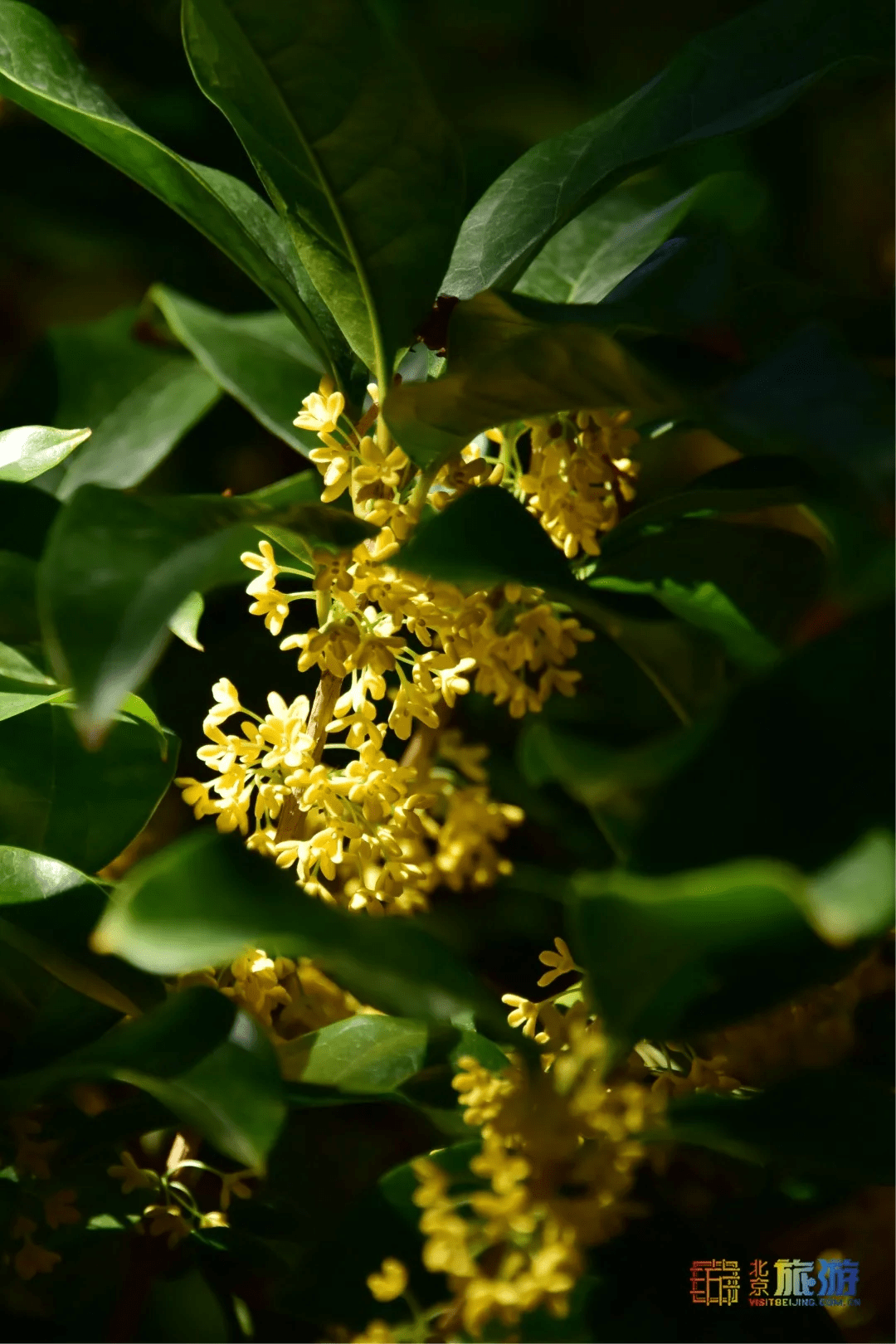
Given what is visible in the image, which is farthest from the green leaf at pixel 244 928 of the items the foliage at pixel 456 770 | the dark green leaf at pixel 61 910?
the dark green leaf at pixel 61 910

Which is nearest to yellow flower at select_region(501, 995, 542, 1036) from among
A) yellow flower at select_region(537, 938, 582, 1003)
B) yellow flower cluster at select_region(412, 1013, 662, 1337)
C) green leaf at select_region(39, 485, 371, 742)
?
yellow flower at select_region(537, 938, 582, 1003)

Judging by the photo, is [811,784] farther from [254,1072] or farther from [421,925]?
[254,1072]

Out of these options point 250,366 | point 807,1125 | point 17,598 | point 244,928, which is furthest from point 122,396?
point 807,1125

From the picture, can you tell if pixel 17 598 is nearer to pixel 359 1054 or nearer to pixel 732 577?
pixel 359 1054

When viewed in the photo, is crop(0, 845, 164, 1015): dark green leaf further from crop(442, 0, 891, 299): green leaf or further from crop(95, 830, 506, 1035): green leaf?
crop(442, 0, 891, 299): green leaf

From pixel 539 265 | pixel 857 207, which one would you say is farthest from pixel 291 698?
pixel 857 207

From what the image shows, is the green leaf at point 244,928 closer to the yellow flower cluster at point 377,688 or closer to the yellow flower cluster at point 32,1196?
the yellow flower cluster at point 377,688
